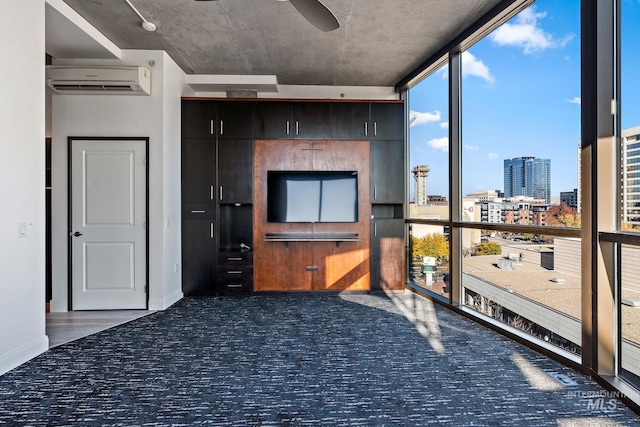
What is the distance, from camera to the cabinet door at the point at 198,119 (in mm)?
5094

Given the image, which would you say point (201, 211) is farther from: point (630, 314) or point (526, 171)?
point (630, 314)

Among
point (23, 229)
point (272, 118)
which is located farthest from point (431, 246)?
point (23, 229)

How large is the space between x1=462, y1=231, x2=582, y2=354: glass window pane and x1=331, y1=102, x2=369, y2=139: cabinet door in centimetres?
231

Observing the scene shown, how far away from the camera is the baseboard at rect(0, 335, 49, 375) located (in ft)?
8.70

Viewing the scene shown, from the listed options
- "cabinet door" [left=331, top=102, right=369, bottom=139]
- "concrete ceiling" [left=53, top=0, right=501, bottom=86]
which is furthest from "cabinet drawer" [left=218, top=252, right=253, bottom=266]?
"concrete ceiling" [left=53, top=0, right=501, bottom=86]

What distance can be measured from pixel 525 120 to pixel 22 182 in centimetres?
409

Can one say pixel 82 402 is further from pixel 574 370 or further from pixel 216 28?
pixel 216 28

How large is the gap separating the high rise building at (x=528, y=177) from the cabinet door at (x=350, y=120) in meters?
2.21

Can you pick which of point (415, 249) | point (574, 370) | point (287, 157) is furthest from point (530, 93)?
point (287, 157)

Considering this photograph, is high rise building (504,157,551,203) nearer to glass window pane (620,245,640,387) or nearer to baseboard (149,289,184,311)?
glass window pane (620,245,640,387)

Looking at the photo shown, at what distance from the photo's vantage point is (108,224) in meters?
4.45

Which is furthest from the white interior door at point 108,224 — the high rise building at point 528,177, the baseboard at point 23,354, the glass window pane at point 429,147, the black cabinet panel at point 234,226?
the high rise building at point 528,177

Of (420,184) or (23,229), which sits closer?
(23,229)

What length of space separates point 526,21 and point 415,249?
302 centimetres
